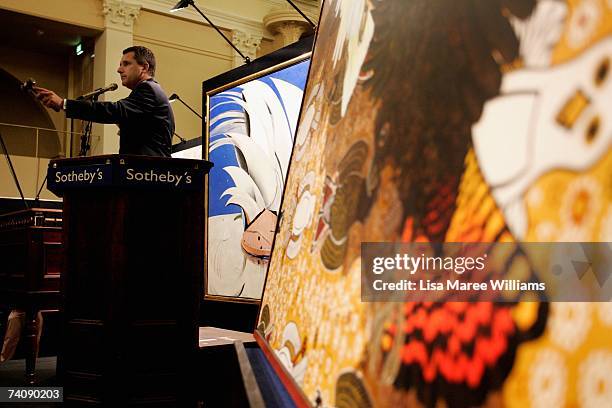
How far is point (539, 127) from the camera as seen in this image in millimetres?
318

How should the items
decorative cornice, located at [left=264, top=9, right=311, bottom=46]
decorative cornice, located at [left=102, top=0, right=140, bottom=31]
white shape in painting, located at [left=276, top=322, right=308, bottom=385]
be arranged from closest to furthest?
white shape in painting, located at [left=276, top=322, right=308, bottom=385]
decorative cornice, located at [left=102, top=0, right=140, bottom=31]
decorative cornice, located at [left=264, top=9, right=311, bottom=46]

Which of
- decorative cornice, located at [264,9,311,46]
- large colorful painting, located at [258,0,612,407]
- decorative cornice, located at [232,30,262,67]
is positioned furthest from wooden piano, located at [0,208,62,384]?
decorative cornice, located at [264,9,311,46]

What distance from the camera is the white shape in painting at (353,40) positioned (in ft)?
2.23

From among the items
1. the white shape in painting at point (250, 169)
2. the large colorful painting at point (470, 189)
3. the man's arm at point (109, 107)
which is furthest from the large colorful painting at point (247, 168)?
the large colorful painting at point (470, 189)

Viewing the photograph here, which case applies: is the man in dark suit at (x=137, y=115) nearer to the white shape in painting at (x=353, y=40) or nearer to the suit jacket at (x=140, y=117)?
the suit jacket at (x=140, y=117)

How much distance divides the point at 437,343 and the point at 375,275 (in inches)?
4.9

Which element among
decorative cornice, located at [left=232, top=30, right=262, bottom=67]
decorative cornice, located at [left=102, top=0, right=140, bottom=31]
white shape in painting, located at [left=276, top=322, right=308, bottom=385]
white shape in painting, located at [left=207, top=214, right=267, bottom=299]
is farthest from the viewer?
decorative cornice, located at [left=232, top=30, right=262, bottom=67]

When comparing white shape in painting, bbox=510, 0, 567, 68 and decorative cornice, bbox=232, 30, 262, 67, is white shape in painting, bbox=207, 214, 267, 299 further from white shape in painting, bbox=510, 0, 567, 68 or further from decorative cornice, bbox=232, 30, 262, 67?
decorative cornice, bbox=232, 30, 262, 67

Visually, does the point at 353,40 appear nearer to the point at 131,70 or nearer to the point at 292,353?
the point at 292,353

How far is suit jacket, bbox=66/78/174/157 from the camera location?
8.09 feet

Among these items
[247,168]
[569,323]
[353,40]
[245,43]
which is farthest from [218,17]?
[569,323]

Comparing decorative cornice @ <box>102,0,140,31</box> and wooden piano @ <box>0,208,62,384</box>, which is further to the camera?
decorative cornice @ <box>102,0,140,31</box>

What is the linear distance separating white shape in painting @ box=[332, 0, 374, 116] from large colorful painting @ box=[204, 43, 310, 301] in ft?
7.70

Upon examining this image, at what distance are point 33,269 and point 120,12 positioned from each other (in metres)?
6.26
